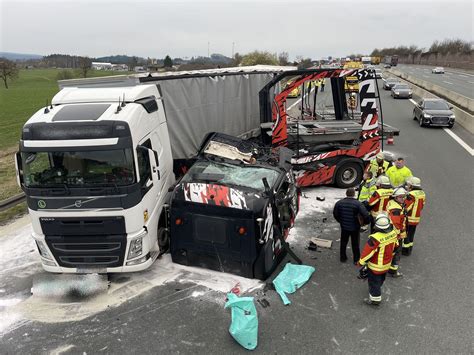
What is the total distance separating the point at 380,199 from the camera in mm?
6824

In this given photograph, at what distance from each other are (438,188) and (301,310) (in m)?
7.02

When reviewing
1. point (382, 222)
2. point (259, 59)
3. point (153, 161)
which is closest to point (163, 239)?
point (153, 161)

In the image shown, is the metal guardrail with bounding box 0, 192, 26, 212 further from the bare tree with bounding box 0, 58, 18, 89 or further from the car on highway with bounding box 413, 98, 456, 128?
the bare tree with bounding box 0, 58, 18, 89

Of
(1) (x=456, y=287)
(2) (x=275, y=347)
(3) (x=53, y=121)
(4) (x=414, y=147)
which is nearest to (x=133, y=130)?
(3) (x=53, y=121)

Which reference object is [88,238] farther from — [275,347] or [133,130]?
[275,347]

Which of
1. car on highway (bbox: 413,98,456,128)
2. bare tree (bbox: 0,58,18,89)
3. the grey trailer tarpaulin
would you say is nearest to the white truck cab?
the grey trailer tarpaulin

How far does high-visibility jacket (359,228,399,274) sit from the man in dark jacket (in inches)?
37.5

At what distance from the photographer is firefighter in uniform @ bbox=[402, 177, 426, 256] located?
6.69m

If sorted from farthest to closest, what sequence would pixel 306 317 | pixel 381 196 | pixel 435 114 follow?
pixel 435 114 → pixel 381 196 → pixel 306 317

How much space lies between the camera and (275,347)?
4801 millimetres

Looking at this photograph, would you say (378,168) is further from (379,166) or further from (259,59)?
(259,59)

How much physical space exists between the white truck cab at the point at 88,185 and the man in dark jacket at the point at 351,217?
3.31 meters

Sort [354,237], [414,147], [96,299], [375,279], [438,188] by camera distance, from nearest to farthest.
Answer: [375,279], [96,299], [354,237], [438,188], [414,147]

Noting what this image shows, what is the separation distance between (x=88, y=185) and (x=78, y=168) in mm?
297
